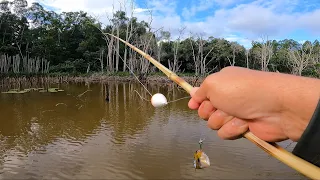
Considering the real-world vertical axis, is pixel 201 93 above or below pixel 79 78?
above

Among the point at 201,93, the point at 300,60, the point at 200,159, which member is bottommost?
the point at 200,159

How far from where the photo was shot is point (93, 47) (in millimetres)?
37438

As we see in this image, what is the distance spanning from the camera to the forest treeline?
33.5 m

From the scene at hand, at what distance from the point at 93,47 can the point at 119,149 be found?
3212 cm

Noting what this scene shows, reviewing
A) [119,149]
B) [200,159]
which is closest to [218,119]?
[200,159]

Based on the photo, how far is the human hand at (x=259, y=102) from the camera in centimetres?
89

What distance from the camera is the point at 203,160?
16.8 feet

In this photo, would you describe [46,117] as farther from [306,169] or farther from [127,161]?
[306,169]

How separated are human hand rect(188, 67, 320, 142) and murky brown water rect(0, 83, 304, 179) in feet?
14.6

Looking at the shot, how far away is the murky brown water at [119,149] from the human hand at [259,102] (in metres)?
4.45

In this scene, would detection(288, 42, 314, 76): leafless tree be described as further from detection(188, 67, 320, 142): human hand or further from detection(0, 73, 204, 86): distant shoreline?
detection(188, 67, 320, 142): human hand

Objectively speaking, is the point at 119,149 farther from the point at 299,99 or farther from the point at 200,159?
the point at 299,99

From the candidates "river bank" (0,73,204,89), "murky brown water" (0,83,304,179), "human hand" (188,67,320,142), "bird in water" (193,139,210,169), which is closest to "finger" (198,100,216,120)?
"human hand" (188,67,320,142)

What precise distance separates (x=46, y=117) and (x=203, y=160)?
300 inches
